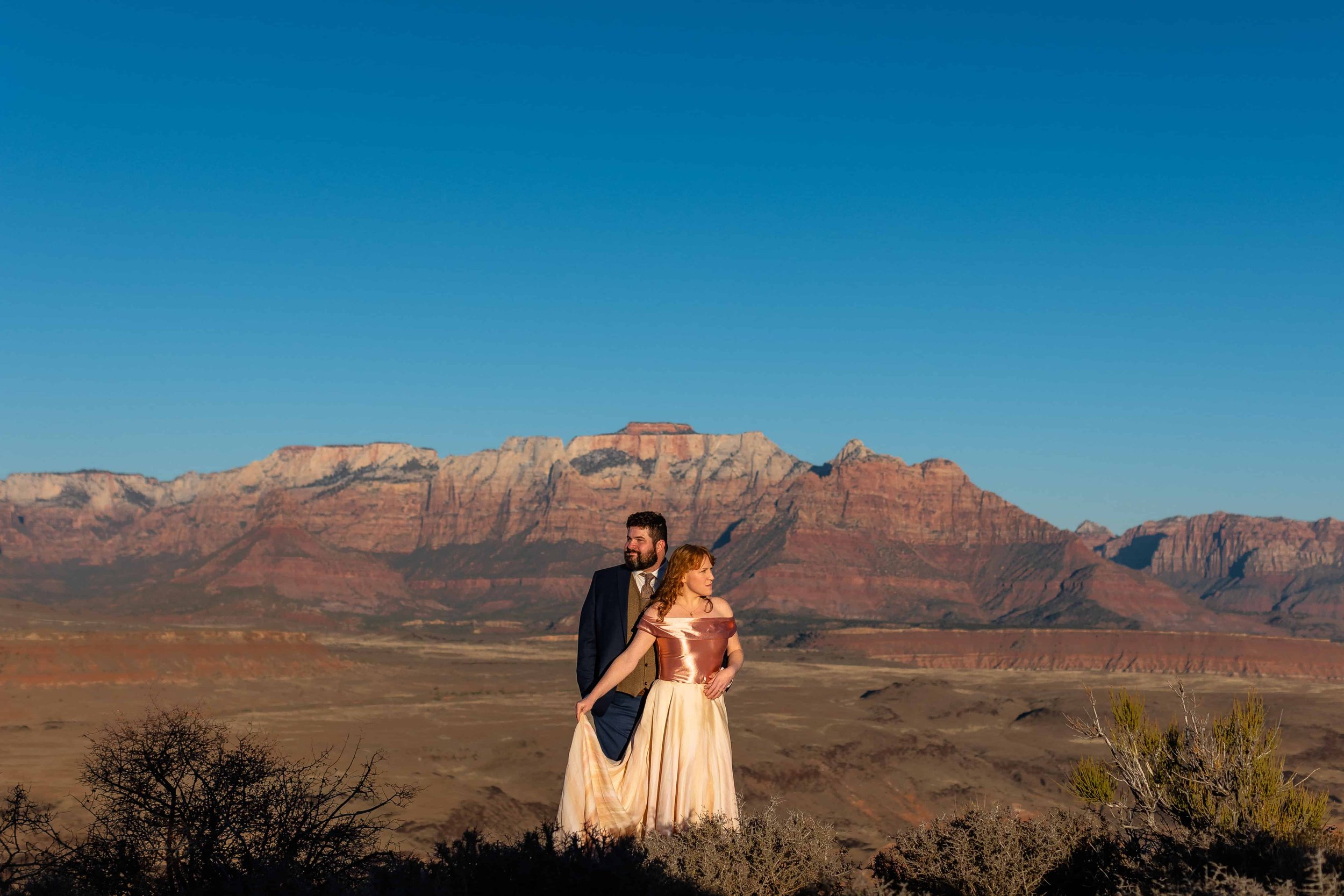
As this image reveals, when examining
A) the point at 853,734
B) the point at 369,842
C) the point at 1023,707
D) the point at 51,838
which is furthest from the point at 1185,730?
the point at 1023,707

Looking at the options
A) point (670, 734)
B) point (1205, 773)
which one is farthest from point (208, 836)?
point (1205, 773)

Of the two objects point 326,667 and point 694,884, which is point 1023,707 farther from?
point 694,884

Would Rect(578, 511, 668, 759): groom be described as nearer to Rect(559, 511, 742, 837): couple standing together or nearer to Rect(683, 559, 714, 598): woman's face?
Rect(559, 511, 742, 837): couple standing together

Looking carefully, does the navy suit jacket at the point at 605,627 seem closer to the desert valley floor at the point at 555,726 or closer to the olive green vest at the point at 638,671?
the olive green vest at the point at 638,671

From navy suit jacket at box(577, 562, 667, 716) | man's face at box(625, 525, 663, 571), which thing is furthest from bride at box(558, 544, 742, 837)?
man's face at box(625, 525, 663, 571)

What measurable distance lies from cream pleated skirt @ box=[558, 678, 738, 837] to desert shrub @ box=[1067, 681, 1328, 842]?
14.4ft

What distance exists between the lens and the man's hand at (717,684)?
30.2 feet

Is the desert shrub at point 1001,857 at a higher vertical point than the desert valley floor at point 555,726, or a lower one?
higher

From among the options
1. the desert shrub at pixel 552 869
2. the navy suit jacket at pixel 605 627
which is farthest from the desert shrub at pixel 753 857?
the navy suit jacket at pixel 605 627

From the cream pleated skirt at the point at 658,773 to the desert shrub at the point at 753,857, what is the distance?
24cm

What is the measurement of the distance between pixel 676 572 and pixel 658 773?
1.57m

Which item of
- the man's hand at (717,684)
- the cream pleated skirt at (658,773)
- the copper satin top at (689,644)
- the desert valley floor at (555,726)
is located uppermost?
the copper satin top at (689,644)

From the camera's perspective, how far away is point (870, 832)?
51.5 metres

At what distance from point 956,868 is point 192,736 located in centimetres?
804
